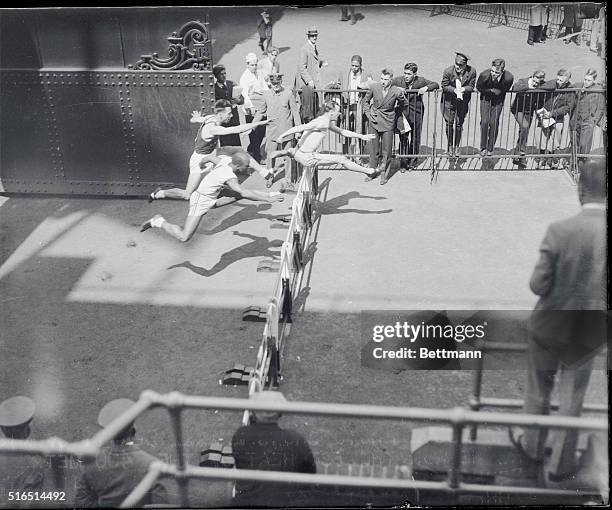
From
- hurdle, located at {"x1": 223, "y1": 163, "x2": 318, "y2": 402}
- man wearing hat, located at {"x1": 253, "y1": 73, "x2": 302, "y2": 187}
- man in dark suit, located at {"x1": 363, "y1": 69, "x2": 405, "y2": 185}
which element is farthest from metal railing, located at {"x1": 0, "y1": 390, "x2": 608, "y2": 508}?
man in dark suit, located at {"x1": 363, "y1": 69, "x2": 405, "y2": 185}

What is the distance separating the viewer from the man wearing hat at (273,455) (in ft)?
17.8

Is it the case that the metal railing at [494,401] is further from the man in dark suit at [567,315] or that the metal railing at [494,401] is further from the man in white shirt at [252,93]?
the man in white shirt at [252,93]

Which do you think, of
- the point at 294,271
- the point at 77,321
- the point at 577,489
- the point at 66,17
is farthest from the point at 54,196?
the point at 577,489

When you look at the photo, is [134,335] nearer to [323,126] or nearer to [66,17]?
[323,126]

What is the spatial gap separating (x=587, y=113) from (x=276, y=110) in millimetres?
5415

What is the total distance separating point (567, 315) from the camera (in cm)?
559

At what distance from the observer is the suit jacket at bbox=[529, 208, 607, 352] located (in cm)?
542

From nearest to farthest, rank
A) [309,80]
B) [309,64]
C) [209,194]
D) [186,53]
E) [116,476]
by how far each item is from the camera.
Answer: [116,476] < [209,194] < [186,53] < [309,80] < [309,64]

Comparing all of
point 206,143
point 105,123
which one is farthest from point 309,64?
point 206,143

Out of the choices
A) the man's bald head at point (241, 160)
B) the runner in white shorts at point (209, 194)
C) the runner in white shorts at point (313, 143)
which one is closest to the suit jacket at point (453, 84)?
the runner in white shorts at point (313, 143)

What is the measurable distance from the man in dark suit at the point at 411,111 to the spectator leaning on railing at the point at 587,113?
2.50 m

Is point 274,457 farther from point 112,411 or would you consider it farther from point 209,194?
point 209,194

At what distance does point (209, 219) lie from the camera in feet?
39.1

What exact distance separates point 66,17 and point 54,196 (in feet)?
9.89
